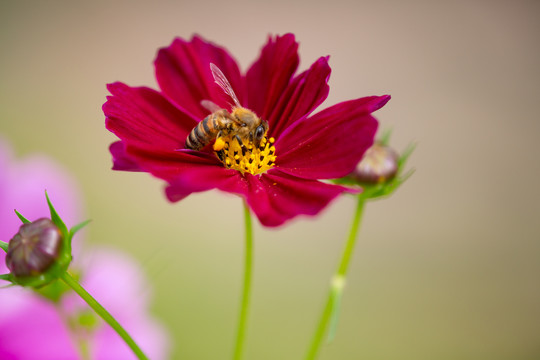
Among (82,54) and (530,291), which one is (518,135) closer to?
(530,291)

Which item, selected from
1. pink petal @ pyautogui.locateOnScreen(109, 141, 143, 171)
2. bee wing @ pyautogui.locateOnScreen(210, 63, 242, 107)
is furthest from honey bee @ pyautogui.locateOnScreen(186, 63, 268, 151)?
pink petal @ pyautogui.locateOnScreen(109, 141, 143, 171)

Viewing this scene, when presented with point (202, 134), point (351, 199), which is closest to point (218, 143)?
point (202, 134)

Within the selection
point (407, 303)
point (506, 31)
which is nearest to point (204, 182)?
point (407, 303)

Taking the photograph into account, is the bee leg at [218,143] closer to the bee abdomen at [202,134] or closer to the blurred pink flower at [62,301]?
the bee abdomen at [202,134]

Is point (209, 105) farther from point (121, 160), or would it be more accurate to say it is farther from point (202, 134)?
point (121, 160)

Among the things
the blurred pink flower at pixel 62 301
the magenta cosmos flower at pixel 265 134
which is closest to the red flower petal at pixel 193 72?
the magenta cosmos flower at pixel 265 134
